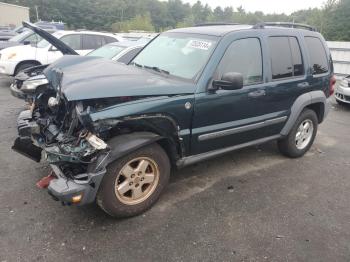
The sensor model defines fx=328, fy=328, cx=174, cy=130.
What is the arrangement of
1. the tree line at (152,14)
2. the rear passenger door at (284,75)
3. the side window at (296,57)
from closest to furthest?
the rear passenger door at (284,75), the side window at (296,57), the tree line at (152,14)

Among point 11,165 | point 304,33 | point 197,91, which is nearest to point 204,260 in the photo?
point 197,91

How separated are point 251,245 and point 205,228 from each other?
1.51 ft

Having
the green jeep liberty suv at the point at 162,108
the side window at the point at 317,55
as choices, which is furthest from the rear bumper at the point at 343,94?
the green jeep liberty suv at the point at 162,108

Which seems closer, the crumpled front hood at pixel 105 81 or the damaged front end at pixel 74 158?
the damaged front end at pixel 74 158

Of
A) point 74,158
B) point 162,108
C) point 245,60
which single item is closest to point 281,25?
point 245,60

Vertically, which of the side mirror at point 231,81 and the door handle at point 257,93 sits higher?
the side mirror at point 231,81

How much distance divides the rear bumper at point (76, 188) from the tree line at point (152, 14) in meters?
43.7

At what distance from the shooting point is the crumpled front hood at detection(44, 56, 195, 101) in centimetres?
291

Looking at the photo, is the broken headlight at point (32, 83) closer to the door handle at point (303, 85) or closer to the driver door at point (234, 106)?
the driver door at point (234, 106)

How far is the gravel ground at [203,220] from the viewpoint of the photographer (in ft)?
9.39

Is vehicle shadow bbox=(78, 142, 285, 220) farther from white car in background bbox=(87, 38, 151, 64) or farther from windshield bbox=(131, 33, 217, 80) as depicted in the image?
white car in background bbox=(87, 38, 151, 64)

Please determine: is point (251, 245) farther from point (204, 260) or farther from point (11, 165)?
point (11, 165)

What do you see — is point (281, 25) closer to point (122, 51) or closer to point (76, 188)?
point (122, 51)

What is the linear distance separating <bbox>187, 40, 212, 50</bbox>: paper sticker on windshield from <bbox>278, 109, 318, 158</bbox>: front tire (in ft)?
6.36
